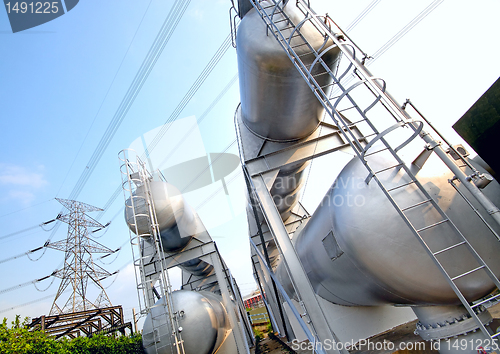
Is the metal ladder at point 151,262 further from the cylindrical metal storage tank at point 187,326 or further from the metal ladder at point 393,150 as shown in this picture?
the metal ladder at point 393,150

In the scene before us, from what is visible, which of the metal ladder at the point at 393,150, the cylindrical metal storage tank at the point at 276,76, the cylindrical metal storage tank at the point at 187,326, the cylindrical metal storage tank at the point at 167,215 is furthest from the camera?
the cylindrical metal storage tank at the point at 167,215

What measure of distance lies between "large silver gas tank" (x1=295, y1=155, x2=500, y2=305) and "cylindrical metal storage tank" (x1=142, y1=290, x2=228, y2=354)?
5991 millimetres

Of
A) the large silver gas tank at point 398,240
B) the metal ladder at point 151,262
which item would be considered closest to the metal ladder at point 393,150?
the large silver gas tank at point 398,240

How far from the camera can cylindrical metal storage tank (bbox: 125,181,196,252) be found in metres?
9.36

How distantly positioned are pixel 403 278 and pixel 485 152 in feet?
5.81

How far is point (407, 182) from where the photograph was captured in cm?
318

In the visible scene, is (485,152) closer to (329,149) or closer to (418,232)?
(418,232)

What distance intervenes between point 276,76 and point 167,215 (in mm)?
7116

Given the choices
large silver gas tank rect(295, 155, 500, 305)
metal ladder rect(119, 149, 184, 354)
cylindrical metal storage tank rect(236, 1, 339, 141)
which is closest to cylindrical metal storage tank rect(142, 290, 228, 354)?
metal ladder rect(119, 149, 184, 354)

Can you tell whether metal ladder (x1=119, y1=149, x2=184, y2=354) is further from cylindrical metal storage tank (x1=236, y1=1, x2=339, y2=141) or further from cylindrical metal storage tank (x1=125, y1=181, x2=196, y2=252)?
cylindrical metal storage tank (x1=236, y1=1, x2=339, y2=141)

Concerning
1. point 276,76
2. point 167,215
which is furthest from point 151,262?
point 276,76

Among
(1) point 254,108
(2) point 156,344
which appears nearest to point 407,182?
(1) point 254,108

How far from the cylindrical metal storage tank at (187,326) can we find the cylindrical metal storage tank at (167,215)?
7.98 ft

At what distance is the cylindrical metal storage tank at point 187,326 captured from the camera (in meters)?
7.67
